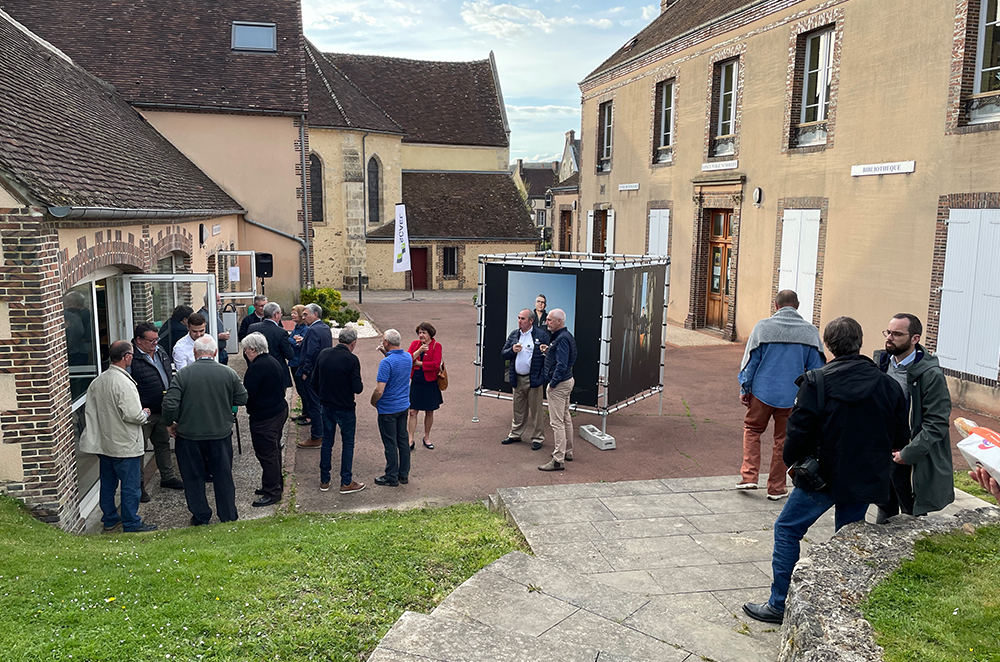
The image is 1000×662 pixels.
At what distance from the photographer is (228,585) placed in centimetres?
461

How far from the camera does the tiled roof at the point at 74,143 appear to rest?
673 cm

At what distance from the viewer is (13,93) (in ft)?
27.6

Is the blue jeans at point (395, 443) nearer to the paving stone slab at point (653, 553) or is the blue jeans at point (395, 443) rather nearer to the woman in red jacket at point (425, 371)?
the woman in red jacket at point (425, 371)

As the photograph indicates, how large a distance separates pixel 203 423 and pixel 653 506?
13.9 ft

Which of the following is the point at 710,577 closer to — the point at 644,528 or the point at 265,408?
the point at 644,528

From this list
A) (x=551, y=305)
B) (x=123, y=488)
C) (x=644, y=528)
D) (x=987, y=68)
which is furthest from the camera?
(x=987, y=68)

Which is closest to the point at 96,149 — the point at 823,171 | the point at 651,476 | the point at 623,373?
the point at 623,373

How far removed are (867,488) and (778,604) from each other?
0.95 meters

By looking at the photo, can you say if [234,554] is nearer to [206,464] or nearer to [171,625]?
[171,625]

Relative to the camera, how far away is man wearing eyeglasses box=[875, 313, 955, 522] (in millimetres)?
4684

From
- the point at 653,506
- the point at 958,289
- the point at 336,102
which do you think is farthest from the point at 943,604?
the point at 336,102

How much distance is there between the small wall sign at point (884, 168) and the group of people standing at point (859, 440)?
8230 mm

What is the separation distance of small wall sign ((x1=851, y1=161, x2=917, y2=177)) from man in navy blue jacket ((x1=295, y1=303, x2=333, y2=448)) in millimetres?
9806

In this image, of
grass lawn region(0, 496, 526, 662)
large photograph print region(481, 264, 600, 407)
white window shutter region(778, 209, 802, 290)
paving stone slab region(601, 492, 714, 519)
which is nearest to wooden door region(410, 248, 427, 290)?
white window shutter region(778, 209, 802, 290)
